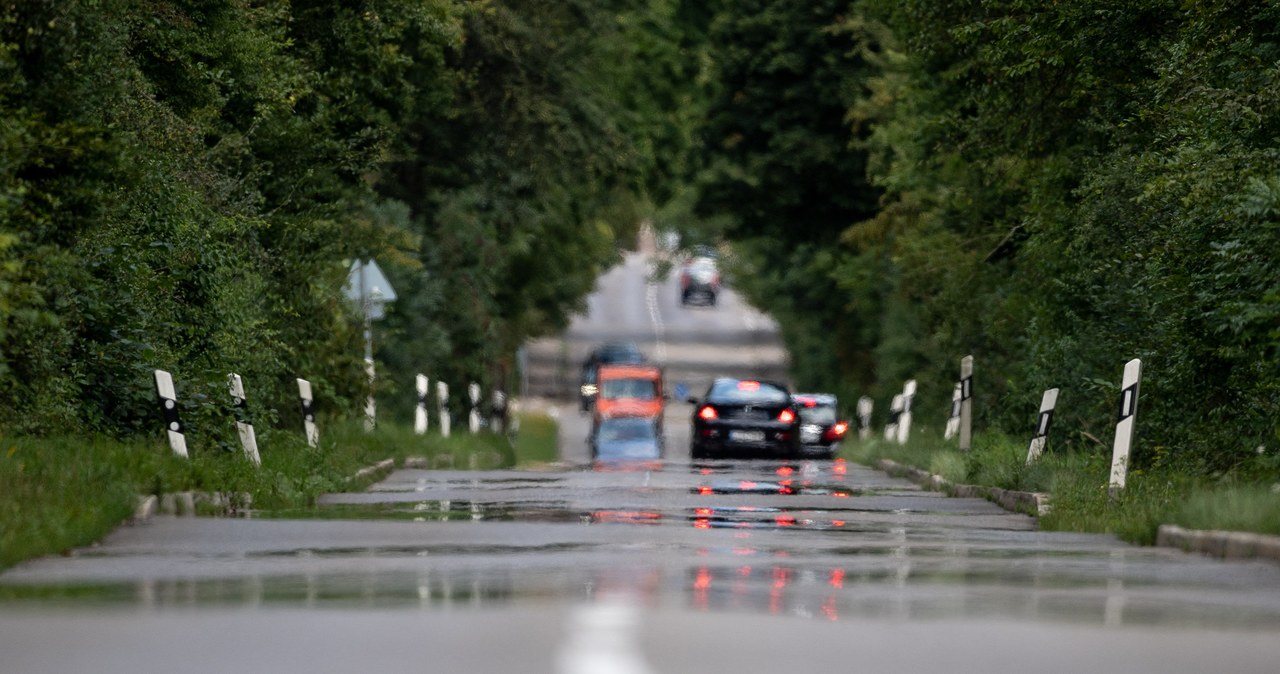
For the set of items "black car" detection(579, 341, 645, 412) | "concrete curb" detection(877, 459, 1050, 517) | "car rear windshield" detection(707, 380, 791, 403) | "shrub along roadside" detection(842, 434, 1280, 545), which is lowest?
"concrete curb" detection(877, 459, 1050, 517)

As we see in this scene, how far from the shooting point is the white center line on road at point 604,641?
8312 millimetres

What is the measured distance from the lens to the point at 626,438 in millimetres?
48531

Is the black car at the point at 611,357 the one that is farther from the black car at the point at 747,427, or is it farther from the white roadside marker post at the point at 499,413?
the black car at the point at 747,427

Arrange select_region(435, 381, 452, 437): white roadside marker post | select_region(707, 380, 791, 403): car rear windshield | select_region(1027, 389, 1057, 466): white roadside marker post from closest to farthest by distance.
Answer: select_region(1027, 389, 1057, 466): white roadside marker post, select_region(435, 381, 452, 437): white roadside marker post, select_region(707, 380, 791, 403): car rear windshield

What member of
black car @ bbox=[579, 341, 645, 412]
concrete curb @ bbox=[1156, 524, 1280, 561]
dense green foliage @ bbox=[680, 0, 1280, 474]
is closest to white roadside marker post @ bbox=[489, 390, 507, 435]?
dense green foliage @ bbox=[680, 0, 1280, 474]

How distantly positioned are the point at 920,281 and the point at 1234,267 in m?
19.8

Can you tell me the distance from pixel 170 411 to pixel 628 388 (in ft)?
113

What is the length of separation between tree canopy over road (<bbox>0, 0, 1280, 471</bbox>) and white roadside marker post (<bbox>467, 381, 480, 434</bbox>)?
40 cm

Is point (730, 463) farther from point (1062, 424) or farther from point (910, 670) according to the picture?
point (910, 670)

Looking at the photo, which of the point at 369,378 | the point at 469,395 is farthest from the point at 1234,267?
the point at 469,395

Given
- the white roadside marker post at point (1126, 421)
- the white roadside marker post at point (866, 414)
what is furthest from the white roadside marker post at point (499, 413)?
the white roadside marker post at point (1126, 421)

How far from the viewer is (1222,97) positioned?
719 inches

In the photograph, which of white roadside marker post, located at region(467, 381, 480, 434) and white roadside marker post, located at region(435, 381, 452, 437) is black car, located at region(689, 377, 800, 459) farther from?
white roadside marker post, located at region(467, 381, 480, 434)

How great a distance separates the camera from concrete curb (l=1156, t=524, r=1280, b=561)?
13125 millimetres
